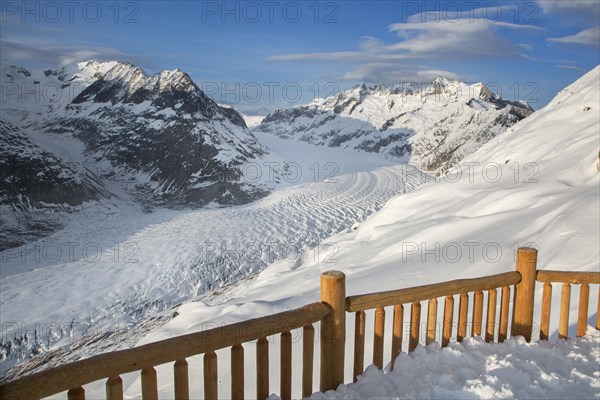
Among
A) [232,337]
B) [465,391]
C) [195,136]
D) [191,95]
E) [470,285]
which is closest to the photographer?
[232,337]

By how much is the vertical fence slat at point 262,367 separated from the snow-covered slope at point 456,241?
109 inches

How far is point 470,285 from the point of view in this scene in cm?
451

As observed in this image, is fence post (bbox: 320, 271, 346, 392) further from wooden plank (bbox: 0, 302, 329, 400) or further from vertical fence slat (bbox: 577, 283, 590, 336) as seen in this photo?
vertical fence slat (bbox: 577, 283, 590, 336)

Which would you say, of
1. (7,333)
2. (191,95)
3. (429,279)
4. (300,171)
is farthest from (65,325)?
(191,95)

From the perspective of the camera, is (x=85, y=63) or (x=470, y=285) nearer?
(x=470, y=285)

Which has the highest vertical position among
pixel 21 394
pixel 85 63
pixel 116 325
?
pixel 85 63

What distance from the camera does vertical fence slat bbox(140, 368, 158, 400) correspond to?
2885 millimetres

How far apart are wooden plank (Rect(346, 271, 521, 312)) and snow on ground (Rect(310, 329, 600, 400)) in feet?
1.83

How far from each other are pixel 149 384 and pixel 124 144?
56463 millimetres

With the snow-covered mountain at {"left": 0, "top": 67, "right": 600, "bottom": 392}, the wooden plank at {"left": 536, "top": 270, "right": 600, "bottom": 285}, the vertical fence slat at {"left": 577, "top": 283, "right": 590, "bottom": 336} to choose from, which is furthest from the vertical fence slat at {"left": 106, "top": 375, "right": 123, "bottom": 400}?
the vertical fence slat at {"left": 577, "top": 283, "right": 590, "bottom": 336}

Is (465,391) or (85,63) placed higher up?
(85,63)

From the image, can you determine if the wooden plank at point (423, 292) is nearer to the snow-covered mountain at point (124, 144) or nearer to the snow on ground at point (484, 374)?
the snow on ground at point (484, 374)

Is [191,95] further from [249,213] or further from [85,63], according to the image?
[85,63]

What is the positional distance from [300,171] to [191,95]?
62.6ft
